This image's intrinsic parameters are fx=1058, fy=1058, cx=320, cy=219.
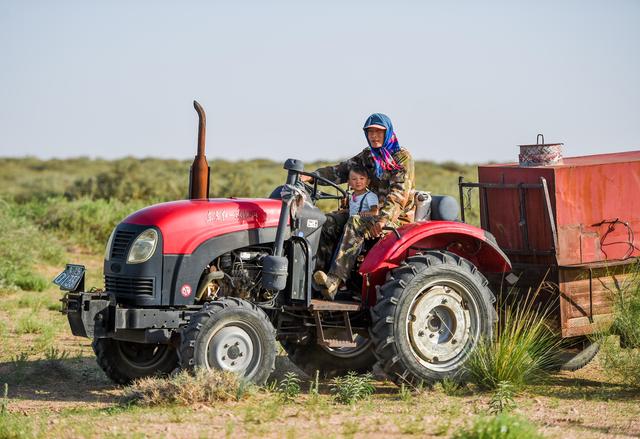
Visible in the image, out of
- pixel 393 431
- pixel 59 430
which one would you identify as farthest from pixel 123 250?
pixel 393 431

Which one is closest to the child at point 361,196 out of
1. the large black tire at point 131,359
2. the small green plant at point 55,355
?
the large black tire at point 131,359

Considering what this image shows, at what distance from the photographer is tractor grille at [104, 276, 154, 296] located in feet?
26.5

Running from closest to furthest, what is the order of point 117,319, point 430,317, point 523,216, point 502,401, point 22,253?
→ point 502,401, point 117,319, point 430,317, point 523,216, point 22,253

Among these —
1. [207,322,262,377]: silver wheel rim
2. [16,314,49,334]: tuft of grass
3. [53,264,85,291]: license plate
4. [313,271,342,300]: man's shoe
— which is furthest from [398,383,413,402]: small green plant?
[16,314,49,334]: tuft of grass

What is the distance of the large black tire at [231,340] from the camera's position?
7820 millimetres

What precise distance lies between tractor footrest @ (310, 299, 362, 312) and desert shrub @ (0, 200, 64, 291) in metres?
8.10

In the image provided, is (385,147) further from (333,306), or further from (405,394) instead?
(405,394)

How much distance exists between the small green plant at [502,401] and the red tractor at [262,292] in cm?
86

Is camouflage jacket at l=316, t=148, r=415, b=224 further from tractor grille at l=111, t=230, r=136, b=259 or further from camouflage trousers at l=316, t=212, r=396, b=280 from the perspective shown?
tractor grille at l=111, t=230, r=136, b=259

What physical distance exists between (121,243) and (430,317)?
8.44ft

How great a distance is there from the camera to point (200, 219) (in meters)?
8.25

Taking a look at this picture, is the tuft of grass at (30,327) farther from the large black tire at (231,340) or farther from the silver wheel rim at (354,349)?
the large black tire at (231,340)

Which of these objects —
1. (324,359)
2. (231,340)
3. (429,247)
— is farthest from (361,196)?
(231,340)

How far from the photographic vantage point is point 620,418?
7.56 m
